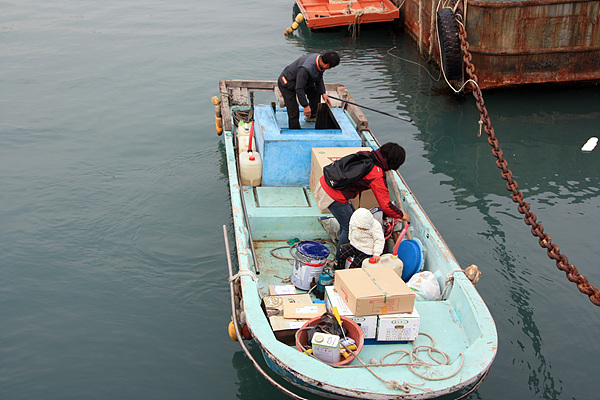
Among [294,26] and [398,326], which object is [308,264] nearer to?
[398,326]

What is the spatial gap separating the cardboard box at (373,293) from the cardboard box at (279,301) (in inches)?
21.8

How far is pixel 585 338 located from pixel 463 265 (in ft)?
5.55

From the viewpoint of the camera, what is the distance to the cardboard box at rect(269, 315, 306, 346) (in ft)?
15.8

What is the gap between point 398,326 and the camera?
4652mm

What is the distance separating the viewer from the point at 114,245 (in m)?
7.59

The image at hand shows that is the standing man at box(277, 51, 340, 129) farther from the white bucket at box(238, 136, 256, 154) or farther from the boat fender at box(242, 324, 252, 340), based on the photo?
the boat fender at box(242, 324, 252, 340)

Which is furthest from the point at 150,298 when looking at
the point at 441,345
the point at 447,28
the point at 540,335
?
the point at 447,28

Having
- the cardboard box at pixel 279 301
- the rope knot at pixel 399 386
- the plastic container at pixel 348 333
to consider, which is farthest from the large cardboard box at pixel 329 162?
the rope knot at pixel 399 386

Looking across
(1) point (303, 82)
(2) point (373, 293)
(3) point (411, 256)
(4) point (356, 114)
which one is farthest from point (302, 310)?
(4) point (356, 114)

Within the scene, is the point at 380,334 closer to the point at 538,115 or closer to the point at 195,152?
the point at 195,152

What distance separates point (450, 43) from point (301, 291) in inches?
294

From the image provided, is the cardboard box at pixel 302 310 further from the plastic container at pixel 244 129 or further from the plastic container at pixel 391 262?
the plastic container at pixel 244 129

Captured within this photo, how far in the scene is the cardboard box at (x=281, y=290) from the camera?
5473 millimetres

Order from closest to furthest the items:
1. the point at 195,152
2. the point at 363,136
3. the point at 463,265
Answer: the point at 463,265
the point at 363,136
the point at 195,152
